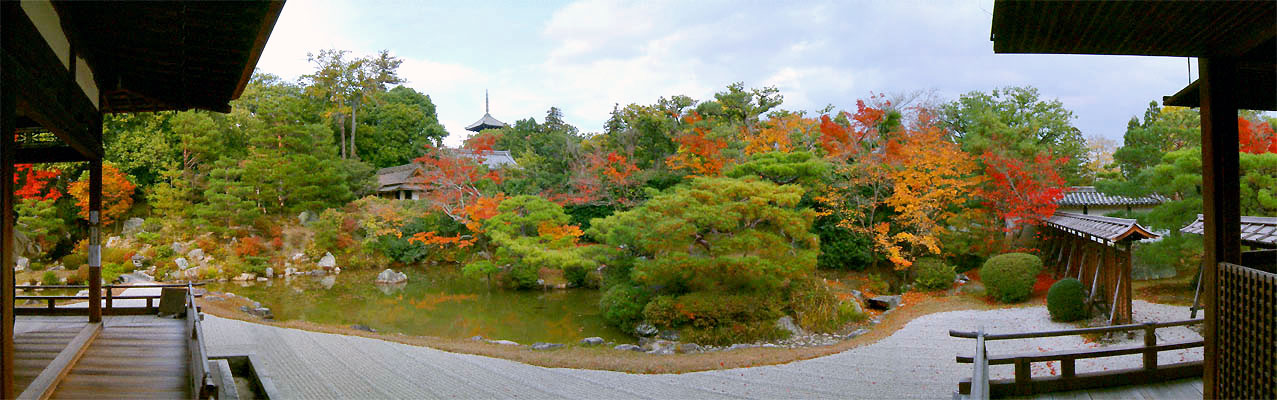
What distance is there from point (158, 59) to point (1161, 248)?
43.3ft

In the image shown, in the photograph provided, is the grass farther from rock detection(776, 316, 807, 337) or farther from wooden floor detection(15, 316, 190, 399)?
wooden floor detection(15, 316, 190, 399)

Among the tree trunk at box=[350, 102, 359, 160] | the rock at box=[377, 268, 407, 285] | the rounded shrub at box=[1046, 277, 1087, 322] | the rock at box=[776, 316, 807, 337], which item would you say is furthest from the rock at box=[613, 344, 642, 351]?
the tree trunk at box=[350, 102, 359, 160]

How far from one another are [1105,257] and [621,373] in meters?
7.85

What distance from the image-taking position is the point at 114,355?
555cm

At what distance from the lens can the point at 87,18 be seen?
14.2 ft

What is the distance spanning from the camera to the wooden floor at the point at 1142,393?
484 cm

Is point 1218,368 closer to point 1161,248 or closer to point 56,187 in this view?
point 1161,248

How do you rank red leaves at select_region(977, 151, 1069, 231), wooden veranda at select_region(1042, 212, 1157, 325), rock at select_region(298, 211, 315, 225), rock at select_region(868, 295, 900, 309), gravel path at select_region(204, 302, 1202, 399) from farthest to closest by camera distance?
1. rock at select_region(298, 211, 315, 225)
2. red leaves at select_region(977, 151, 1069, 231)
3. rock at select_region(868, 295, 900, 309)
4. wooden veranda at select_region(1042, 212, 1157, 325)
5. gravel path at select_region(204, 302, 1202, 399)

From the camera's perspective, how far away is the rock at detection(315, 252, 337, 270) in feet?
62.6

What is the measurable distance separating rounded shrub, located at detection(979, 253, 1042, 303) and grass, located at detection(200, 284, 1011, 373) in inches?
9.6

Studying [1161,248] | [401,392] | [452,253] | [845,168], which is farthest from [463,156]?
[1161,248]

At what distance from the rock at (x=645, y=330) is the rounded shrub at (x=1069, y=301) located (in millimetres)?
6495

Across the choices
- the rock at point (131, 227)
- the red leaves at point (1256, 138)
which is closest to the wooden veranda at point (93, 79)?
the rock at point (131, 227)

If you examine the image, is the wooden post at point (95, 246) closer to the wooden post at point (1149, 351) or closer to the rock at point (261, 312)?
the rock at point (261, 312)
